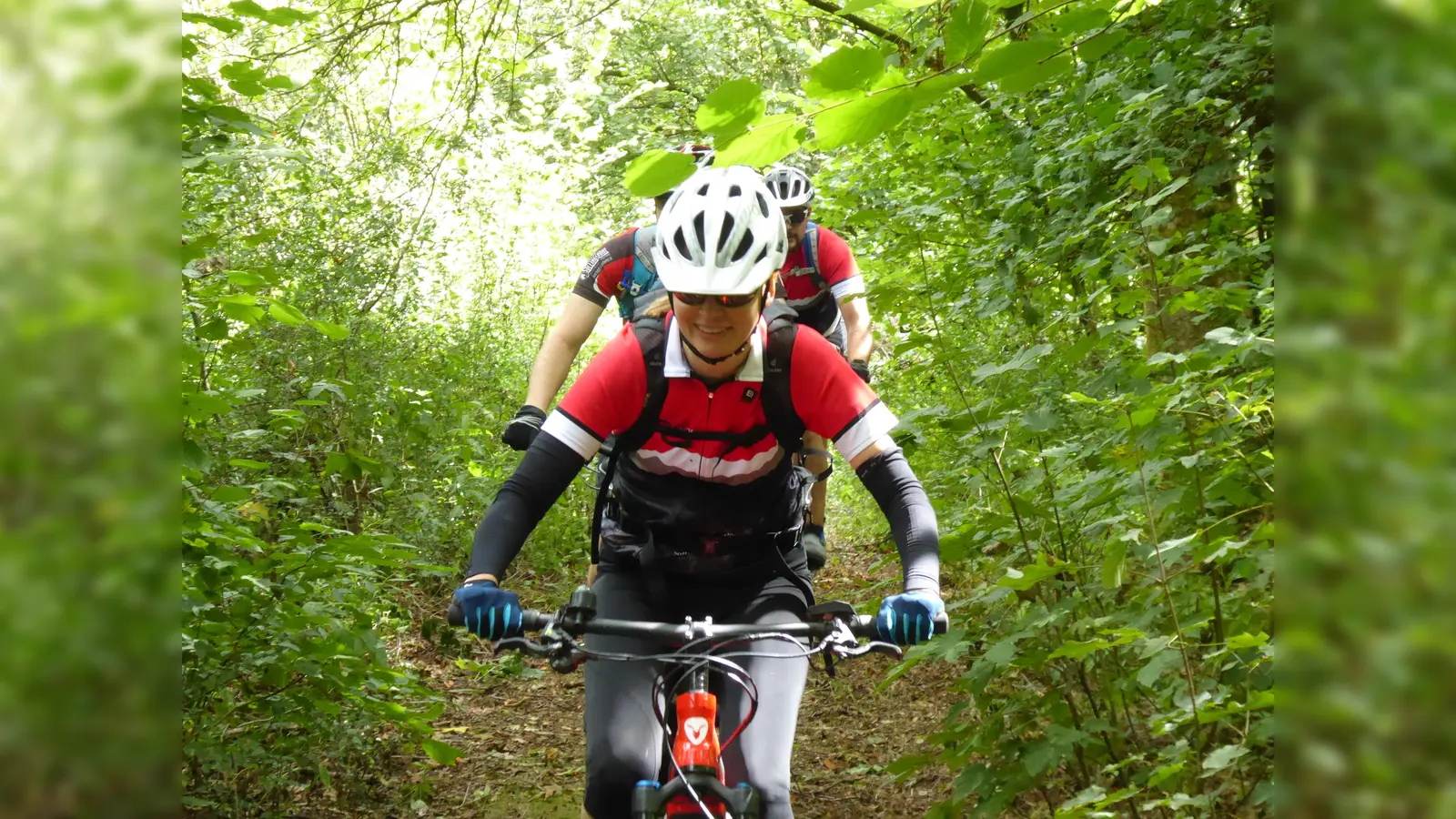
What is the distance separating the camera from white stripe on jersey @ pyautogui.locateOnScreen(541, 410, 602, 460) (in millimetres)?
3230

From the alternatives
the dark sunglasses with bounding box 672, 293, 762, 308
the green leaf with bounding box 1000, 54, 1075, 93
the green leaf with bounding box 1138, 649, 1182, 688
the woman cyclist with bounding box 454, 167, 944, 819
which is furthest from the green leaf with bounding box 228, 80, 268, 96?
the green leaf with bounding box 1138, 649, 1182, 688

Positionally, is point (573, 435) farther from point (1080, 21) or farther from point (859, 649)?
point (1080, 21)

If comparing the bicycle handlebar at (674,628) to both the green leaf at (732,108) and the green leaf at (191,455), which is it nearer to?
the green leaf at (191,455)

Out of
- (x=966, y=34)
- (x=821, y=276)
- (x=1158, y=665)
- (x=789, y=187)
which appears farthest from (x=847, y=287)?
(x=966, y=34)

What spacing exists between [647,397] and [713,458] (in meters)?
0.28

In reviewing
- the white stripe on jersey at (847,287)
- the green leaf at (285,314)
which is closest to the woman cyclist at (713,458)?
the green leaf at (285,314)

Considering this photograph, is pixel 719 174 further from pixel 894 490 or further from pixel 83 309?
pixel 83 309

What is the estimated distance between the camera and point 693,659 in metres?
2.75

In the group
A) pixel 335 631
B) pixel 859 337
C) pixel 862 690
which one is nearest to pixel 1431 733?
pixel 335 631

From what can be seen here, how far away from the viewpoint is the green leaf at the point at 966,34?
1.93 metres

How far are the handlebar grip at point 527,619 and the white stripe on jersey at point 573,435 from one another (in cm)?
59

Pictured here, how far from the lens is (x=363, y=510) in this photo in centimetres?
766

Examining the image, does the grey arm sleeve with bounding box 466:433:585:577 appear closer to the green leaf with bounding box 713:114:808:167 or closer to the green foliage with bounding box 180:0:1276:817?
the green foliage with bounding box 180:0:1276:817

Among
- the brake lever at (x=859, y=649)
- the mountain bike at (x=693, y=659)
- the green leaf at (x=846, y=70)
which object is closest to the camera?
the green leaf at (x=846, y=70)
